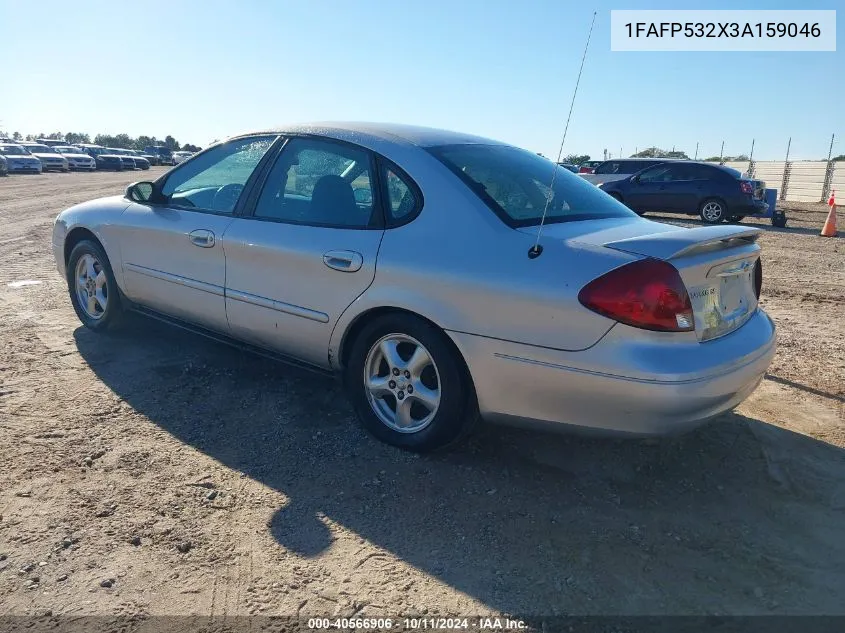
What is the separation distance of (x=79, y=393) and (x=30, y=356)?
2.84 feet

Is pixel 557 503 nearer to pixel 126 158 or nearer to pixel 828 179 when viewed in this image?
pixel 828 179

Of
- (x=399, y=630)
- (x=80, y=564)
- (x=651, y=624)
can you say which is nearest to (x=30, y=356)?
(x=80, y=564)

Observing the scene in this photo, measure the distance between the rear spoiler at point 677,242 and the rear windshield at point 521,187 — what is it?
487 mm

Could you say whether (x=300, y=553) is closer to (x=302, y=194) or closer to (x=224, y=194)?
(x=302, y=194)

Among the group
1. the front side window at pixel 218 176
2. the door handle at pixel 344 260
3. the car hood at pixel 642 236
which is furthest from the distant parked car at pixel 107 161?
the car hood at pixel 642 236

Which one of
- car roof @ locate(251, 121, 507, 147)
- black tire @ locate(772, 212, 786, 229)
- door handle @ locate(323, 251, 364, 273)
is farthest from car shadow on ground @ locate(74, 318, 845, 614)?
black tire @ locate(772, 212, 786, 229)

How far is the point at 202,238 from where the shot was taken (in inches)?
162

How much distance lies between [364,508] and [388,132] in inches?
78.6

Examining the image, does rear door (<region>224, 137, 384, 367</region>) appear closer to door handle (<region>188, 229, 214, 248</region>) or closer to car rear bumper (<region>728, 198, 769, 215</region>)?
door handle (<region>188, 229, 214, 248</region>)

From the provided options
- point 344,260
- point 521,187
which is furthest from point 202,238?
point 521,187

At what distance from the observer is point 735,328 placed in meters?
3.05

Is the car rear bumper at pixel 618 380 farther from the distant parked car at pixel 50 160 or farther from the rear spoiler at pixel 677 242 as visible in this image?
the distant parked car at pixel 50 160

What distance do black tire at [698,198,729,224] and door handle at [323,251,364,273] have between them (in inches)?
579

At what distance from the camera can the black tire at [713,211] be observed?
16052 mm
